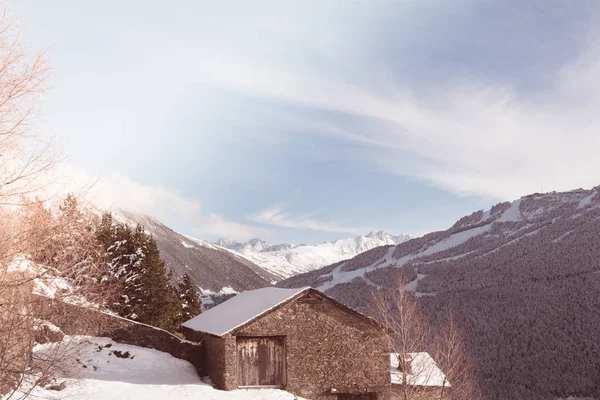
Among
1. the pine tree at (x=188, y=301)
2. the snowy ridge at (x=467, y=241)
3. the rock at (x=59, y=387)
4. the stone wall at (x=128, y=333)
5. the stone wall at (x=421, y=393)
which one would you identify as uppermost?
the snowy ridge at (x=467, y=241)

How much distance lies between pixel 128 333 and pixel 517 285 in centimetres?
10328

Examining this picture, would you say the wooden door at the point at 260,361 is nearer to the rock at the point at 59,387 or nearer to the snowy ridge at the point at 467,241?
the rock at the point at 59,387

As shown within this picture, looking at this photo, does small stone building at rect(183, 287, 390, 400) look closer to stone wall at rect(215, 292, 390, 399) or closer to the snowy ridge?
stone wall at rect(215, 292, 390, 399)

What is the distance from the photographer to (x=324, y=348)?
2531 cm

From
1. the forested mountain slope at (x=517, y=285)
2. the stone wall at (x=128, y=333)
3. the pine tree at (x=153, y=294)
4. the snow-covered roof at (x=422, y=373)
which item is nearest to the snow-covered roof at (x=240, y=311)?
the stone wall at (x=128, y=333)

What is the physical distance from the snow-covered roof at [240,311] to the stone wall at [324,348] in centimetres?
44

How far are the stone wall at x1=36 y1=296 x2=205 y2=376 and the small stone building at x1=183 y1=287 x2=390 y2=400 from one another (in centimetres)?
264

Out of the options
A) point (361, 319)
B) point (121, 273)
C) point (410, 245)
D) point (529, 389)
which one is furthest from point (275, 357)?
point (410, 245)

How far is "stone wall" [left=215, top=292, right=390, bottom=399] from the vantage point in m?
24.8

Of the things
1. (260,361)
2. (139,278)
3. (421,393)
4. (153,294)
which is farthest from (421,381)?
(139,278)

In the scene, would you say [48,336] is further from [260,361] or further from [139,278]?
[139,278]

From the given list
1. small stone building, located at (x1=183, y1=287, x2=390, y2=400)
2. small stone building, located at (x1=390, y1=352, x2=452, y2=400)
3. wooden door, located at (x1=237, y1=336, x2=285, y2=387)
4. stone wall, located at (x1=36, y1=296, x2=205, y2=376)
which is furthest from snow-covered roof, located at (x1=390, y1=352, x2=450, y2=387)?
stone wall, located at (x1=36, y1=296, x2=205, y2=376)

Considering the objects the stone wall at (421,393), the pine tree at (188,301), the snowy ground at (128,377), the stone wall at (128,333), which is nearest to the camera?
the snowy ground at (128,377)

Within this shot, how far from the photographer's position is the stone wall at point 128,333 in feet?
89.8
